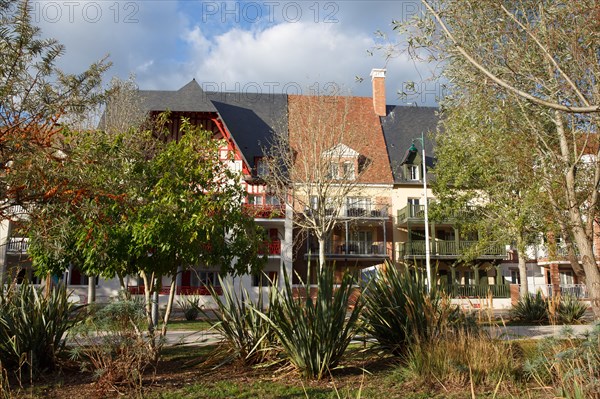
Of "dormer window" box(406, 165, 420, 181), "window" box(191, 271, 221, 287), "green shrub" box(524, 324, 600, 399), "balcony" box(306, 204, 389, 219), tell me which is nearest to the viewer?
"green shrub" box(524, 324, 600, 399)

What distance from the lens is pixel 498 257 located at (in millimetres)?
35531

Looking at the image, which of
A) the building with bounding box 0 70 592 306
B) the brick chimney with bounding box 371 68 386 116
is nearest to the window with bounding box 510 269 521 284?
the building with bounding box 0 70 592 306

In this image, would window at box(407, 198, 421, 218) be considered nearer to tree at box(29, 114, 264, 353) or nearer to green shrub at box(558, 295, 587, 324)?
green shrub at box(558, 295, 587, 324)

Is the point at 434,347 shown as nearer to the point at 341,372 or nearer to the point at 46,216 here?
the point at 341,372

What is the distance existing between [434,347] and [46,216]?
5.36 m

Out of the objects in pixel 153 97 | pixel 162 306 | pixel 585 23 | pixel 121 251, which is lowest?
pixel 162 306

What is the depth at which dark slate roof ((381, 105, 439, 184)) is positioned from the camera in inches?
1486

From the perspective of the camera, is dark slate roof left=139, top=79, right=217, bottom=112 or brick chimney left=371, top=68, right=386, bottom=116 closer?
dark slate roof left=139, top=79, right=217, bottom=112

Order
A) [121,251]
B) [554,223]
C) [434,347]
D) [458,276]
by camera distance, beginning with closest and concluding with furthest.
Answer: [434,347] < [121,251] < [554,223] < [458,276]

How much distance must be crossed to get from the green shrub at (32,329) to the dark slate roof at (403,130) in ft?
98.4

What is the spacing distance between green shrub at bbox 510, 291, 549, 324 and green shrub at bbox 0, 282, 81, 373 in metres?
14.2

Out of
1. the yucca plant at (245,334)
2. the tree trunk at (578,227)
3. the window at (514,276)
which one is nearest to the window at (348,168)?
the tree trunk at (578,227)

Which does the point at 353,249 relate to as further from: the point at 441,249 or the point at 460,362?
the point at 460,362

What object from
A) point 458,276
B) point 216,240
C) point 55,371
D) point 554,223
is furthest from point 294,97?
point 55,371
